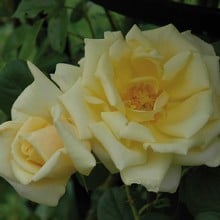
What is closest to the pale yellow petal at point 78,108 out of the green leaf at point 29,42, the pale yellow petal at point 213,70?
the pale yellow petal at point 213,70

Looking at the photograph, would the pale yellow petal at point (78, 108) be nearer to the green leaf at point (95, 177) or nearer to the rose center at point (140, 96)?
the rose center at point (140, 96)

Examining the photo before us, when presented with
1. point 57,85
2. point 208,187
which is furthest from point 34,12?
point 208,187

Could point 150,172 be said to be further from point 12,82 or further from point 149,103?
point 12,82

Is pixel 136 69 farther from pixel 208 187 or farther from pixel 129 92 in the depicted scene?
pixel 208 187

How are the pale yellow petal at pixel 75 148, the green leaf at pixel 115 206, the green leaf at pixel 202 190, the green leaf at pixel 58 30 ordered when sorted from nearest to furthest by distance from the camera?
the pale yellow petal at pixel 75 148
the green leaf at pixel 202 190
the green leaf at pixel 115 206
the green leaf at pixel 58 30

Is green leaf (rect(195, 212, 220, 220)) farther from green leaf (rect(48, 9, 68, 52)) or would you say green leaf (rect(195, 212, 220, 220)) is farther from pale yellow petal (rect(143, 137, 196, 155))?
green leaf (rect(48, 9, 68, 52))

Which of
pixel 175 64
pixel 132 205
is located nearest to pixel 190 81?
pixel 175 64
